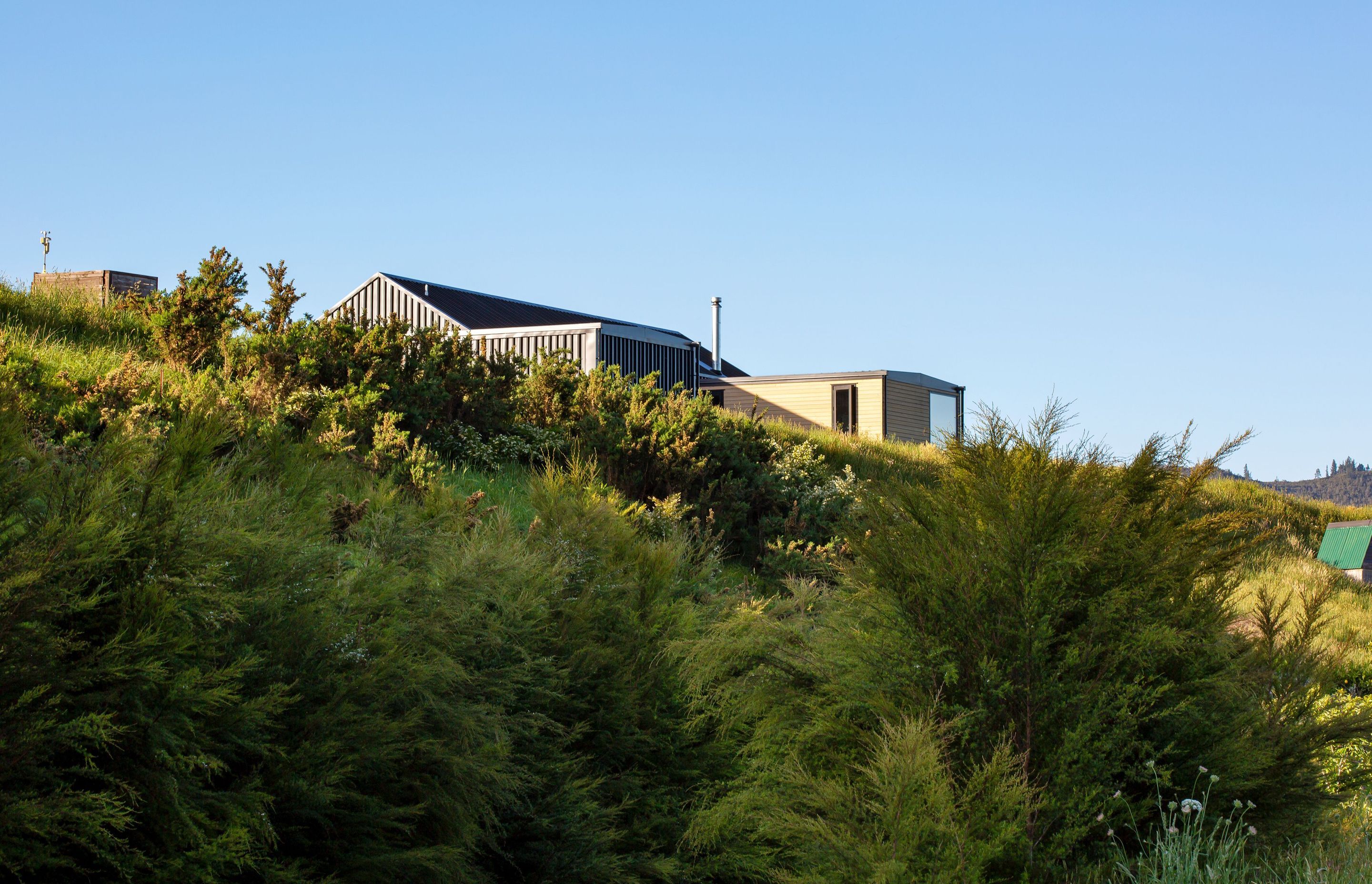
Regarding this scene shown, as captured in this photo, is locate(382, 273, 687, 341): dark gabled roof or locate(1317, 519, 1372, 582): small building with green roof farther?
locate(382, 273, 687, 341): dark gabled roof

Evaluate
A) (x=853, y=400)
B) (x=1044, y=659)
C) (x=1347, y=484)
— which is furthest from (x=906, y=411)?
(x=1347, y=484)

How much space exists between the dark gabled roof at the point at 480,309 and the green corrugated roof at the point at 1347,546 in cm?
1819

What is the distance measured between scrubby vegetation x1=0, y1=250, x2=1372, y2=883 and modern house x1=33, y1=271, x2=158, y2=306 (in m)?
9.78

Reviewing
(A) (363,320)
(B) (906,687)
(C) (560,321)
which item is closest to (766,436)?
(A) (363,320)

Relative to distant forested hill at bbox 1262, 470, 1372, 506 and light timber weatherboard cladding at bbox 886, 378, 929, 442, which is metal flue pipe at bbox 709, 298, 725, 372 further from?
distant forested hill at bbox 1262, 470, 1372, 506

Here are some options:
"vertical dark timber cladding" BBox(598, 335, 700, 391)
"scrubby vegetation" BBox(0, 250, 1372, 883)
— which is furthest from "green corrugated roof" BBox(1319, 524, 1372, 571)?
"scrubby vegetation" BBox(0, 250, 1372, 883)

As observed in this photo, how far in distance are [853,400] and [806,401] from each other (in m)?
1.45

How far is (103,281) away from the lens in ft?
53.0

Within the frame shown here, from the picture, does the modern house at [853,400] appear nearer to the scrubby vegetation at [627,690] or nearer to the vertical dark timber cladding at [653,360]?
the vertical dark timber cladding at [653,360]

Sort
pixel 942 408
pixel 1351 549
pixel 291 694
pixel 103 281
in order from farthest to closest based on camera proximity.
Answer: pixel 942 408, pixel 1351 549, pixel 103 281, pixel 291 694

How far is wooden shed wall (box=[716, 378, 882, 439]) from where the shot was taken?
29109 mm

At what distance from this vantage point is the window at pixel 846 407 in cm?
2936

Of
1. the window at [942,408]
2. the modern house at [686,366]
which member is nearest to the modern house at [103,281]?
the modern house at [686,366]

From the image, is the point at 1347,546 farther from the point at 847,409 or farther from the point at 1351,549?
the point at 847,409
